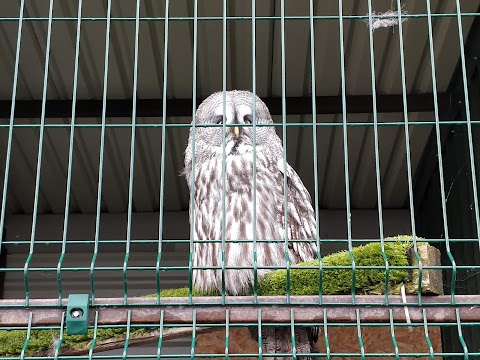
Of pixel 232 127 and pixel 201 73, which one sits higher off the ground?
pixel 201 73

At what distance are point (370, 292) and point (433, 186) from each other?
452 cm

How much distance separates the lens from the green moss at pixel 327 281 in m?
2.86

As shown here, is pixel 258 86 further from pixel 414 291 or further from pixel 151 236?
pixel 414 291

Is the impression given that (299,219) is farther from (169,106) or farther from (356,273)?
(169,106)

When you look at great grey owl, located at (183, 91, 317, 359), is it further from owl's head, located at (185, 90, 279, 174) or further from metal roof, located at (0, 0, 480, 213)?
metal roof, located at (0, 0, 480, 213)

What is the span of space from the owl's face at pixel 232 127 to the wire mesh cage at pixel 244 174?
18 mm

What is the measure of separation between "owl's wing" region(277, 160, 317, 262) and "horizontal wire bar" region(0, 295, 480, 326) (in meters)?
1.65

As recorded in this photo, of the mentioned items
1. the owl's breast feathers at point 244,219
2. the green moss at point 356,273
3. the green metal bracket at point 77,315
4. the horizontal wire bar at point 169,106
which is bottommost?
the green metal bracket at point 77,315

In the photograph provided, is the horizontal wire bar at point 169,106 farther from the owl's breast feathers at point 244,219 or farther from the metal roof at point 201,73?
the owl's breast feathers at point 244,219

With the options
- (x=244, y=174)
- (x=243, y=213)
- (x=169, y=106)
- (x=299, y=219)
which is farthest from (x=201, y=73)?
(x=243, y=213)

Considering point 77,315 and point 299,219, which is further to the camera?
point 299,219

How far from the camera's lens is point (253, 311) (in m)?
2.59

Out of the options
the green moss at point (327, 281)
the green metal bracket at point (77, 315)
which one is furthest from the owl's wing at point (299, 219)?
the green metal bracket at point (77, 315)

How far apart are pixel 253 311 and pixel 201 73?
12.4ft
